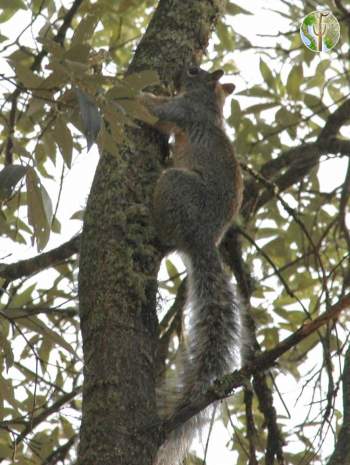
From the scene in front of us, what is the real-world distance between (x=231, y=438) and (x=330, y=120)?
1.30 metres

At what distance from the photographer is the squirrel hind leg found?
110 inches

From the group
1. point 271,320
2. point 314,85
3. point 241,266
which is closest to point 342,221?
point 241,266

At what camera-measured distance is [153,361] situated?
7.00ft

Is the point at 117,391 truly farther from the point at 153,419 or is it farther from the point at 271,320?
the point at 271,320

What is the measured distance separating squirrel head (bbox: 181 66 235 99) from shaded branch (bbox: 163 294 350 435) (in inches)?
62.3

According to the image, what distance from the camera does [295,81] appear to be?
3.64m

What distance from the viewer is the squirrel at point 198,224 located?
2.36m

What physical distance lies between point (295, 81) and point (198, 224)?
944 mm

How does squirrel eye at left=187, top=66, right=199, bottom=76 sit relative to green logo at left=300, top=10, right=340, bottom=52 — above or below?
above

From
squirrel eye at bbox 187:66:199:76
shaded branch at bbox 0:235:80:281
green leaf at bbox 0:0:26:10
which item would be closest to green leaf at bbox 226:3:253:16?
squirrel eye at bbox 187:66:199:76

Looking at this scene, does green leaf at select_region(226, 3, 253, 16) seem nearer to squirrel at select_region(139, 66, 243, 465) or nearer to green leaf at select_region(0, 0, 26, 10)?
squirrel at select_region(139, 66, 243, 465)

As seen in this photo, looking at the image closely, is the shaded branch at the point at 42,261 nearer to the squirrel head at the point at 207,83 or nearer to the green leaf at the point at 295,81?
the squirrel head at the point at 207,83

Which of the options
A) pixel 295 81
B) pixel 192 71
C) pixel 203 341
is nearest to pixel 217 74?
pixel 295 81

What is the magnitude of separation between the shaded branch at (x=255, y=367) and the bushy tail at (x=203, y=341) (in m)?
0.19
